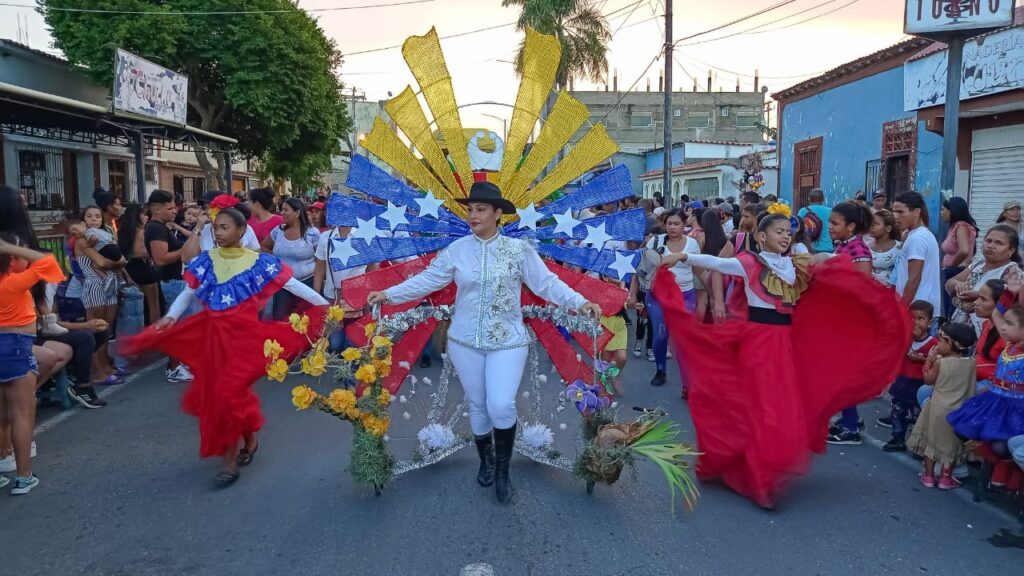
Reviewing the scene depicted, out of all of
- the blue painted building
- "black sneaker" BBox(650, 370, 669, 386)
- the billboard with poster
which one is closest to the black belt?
"black sneaker" BBox(650, 370, 669, 386)

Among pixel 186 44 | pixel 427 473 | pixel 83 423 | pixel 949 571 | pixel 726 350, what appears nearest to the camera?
pixel 949 571

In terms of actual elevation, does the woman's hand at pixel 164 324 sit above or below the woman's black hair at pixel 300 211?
below

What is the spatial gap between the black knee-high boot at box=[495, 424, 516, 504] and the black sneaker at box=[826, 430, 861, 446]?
2617 mm

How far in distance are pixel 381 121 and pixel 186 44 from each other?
62.9ft

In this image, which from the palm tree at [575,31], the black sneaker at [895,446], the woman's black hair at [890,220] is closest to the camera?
the black sneaker at [895,446]

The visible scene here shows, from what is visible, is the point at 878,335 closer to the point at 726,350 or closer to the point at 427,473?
the point at 726,350

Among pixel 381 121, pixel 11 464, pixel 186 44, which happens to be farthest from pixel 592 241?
pixel 186 44

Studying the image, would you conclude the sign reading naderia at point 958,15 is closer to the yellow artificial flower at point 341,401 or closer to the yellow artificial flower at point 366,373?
the yellow artificial flower at point 366,373

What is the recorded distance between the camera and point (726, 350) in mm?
4664

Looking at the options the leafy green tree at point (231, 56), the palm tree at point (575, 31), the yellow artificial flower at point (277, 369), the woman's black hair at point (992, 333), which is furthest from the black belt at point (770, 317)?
the palm tree at point (575, 31)

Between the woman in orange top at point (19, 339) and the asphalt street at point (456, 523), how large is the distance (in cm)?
36

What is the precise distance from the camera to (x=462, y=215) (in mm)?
5043

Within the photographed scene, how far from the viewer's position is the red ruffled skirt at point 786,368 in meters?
4.42

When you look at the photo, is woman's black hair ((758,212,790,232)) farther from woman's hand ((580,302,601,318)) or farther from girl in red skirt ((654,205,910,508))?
woman's hand ((580,302,601,318))
